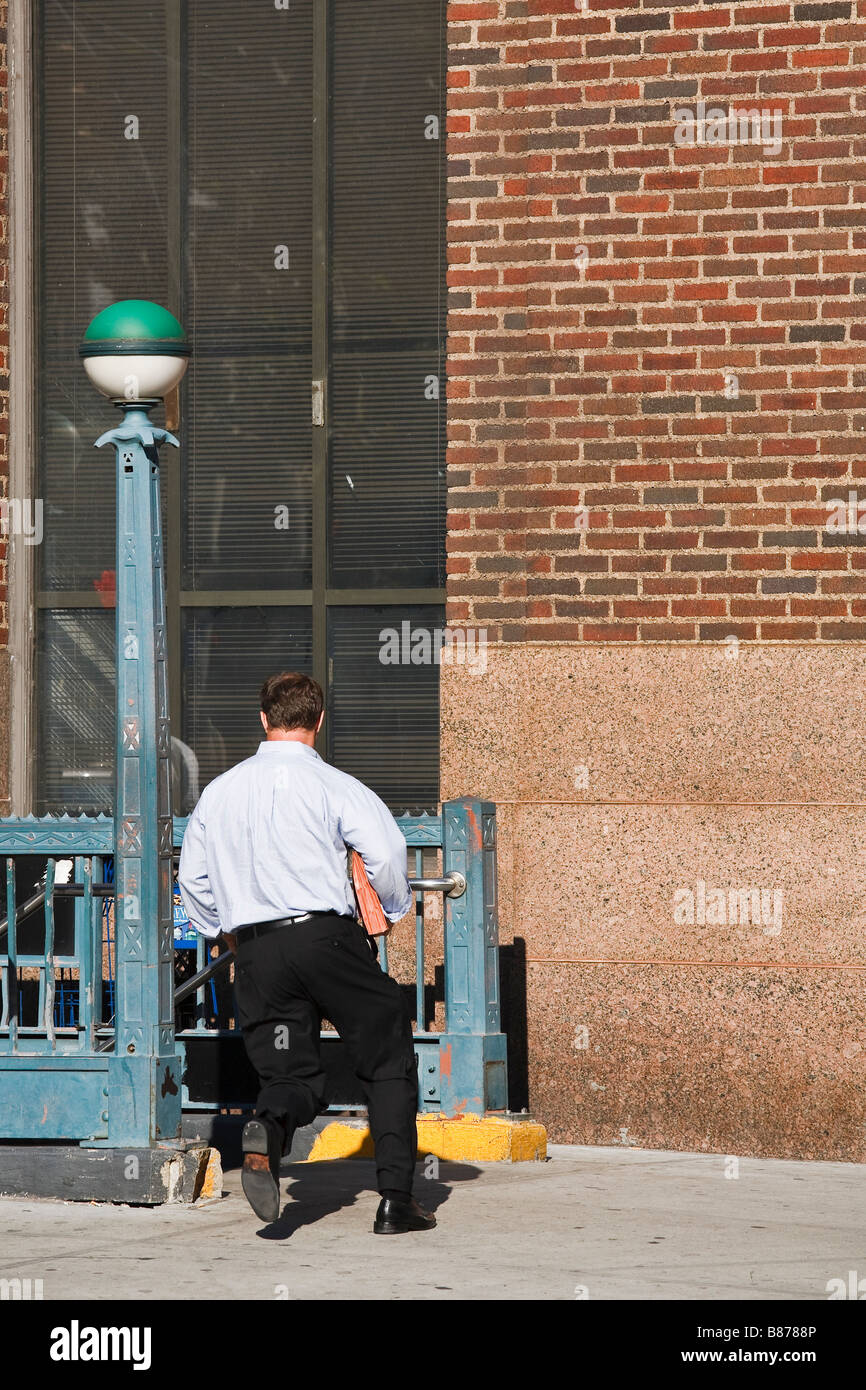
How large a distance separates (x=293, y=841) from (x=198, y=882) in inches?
17.4

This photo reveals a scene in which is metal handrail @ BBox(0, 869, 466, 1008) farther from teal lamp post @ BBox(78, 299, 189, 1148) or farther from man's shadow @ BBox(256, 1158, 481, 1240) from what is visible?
man's shadow @ BBox(256, 1158, 481, 1240)

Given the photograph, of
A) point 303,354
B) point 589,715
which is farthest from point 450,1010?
point 303,354

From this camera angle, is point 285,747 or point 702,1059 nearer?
point 285,747

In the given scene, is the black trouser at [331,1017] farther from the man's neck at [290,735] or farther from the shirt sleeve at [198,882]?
the man's neck at [290,735]

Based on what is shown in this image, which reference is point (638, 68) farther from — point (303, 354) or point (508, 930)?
point (508, 930)

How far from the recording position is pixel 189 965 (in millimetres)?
9617

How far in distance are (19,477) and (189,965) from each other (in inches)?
117

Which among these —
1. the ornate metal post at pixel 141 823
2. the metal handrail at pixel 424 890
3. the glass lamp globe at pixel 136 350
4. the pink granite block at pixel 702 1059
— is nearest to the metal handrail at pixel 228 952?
the metal handrail at pixel 424 890

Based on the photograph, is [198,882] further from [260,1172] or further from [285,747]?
[260,1172]

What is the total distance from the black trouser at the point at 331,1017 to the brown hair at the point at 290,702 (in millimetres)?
664

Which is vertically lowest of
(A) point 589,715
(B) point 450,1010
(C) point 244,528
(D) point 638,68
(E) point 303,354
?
(B) point 450,1010

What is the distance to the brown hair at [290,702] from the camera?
6.70m

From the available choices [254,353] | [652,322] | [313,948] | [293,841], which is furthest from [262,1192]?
[254,353]

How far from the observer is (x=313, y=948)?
6.52 metres
